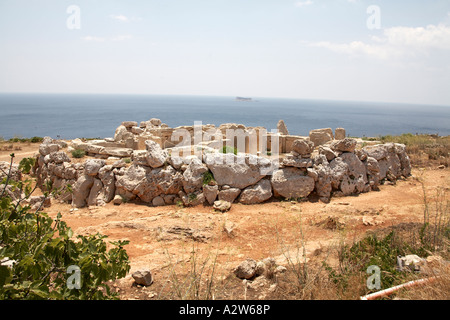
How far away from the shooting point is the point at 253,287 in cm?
481

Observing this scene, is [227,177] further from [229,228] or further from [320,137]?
[320,137]

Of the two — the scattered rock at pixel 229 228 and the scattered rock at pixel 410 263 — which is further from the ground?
the scattered rock at pixel 410 263

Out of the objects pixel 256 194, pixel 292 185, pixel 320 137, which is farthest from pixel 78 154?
pixel 320 137

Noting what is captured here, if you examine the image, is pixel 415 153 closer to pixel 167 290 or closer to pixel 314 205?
pixel 314 205

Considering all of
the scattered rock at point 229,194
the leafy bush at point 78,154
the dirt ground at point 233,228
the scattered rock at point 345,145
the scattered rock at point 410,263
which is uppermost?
the scattered rock at point 345,145

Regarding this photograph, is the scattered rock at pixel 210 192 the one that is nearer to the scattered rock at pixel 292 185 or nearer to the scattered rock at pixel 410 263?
the scattered rock at pixel 292 185

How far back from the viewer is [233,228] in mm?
7730

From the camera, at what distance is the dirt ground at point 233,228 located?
5.57m

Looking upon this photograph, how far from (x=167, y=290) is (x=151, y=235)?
2.88 metres

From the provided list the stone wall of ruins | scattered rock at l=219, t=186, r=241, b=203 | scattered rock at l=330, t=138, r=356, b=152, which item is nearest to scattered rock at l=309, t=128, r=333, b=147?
the stone wall of ruins

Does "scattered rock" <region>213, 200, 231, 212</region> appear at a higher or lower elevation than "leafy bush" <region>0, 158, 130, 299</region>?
lower

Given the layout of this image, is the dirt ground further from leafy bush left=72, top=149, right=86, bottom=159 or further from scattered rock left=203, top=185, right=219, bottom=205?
leafy bush left=72, top=149, right=86, bottom=159

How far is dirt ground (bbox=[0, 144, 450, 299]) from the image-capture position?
557cm

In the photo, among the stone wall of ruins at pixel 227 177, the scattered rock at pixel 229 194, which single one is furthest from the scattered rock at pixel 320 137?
the scattered rock at pixel 229 194
